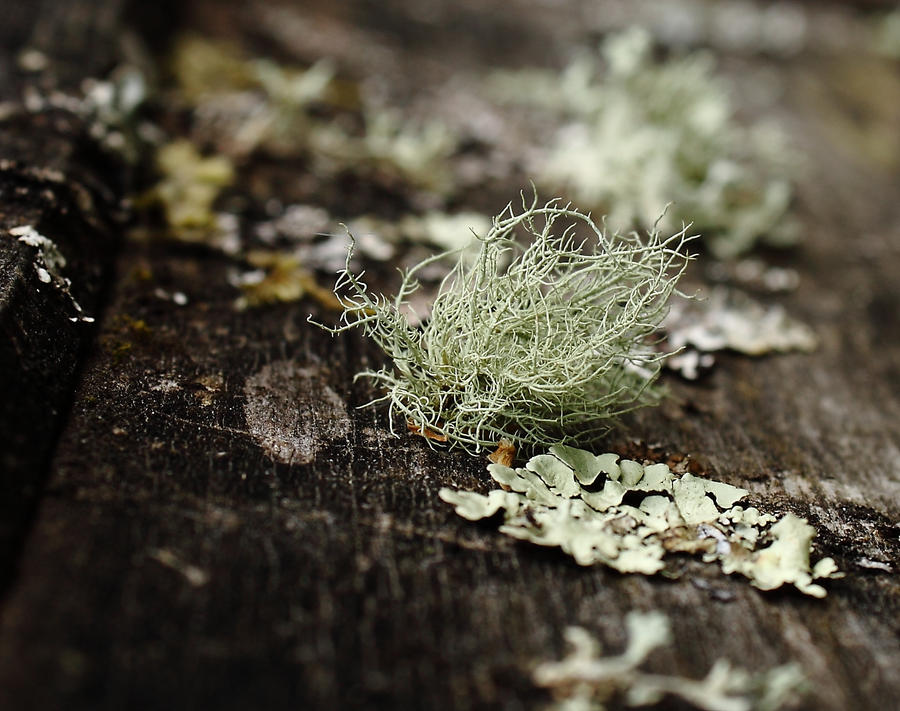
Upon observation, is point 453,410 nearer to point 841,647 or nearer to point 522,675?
point 522,675

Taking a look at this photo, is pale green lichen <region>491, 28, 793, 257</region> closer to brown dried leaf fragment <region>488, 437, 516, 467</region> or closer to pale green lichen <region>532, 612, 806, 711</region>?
brown dried leaf fragment <region>488, 437, 516, 467</region>

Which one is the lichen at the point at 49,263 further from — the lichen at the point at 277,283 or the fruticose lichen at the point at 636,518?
the fruticose lichen at the point at 636,518

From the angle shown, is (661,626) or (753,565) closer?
(661,626)

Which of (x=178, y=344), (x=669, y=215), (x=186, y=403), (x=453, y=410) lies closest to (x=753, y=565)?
(x=453, y=410)

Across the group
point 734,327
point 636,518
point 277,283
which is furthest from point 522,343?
point 734,327

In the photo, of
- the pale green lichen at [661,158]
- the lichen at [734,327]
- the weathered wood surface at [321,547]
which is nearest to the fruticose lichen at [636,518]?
the weathered wood surface at [321,547]

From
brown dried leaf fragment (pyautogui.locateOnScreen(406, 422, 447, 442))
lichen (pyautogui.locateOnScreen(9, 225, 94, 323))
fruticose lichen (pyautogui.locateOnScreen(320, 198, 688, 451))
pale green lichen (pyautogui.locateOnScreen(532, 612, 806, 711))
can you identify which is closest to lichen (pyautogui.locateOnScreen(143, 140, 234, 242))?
lichen (pyautogui.locateOnScreen(9, 225, 94, 323))

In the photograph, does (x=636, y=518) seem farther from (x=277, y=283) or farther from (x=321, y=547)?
(x=277, y=283)

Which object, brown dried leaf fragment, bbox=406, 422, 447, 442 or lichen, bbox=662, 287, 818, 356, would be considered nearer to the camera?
brown dried leaf fragment, bbox=406, 422, 447, 442
